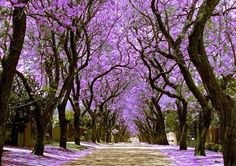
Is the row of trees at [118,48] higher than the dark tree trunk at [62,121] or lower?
higher

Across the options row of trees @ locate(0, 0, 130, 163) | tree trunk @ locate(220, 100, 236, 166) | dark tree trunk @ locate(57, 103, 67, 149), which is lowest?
tree trunk @ locate(220, 100, 236, 166)

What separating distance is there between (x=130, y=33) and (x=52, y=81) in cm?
626

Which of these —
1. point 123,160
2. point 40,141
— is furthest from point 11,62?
point 123,160

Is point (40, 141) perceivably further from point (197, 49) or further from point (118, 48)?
point (197, 49)

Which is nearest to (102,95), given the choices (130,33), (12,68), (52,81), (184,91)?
(184,91)

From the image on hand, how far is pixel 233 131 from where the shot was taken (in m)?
9.95

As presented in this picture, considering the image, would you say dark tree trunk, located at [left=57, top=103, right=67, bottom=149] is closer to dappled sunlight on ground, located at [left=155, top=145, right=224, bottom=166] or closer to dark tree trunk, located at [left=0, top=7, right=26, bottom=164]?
dappled sunlight on ground, located at [left=155, top=145, right=224, bottom=166]

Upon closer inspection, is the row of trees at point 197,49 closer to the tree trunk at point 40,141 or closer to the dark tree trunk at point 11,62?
the dark tree trunk at point 11,62

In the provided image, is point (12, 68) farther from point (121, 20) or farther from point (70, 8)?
point (121, 20)

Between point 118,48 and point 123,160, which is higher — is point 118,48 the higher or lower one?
the higher one

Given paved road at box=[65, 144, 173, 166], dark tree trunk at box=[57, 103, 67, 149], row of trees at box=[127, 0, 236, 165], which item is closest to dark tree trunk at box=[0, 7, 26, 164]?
row of trees at box=[127, 0, 236, 165]

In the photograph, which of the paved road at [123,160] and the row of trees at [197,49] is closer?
the row of trees at [197,49]

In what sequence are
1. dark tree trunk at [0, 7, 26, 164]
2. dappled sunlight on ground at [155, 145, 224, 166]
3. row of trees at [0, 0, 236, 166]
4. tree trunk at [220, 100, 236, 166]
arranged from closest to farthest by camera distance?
Result: tree trunk at [220, 100, 236, 166]
dark tree trunk at [0, 7, 26, 164]
row of trees at [0, 0, 236, 166]
dappled sunlight on ground at [155, 145, 224, 166]

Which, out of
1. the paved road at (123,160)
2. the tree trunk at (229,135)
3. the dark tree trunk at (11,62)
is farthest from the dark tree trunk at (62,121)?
the tree trunk at (229,135)
